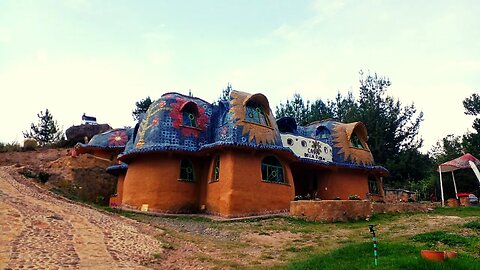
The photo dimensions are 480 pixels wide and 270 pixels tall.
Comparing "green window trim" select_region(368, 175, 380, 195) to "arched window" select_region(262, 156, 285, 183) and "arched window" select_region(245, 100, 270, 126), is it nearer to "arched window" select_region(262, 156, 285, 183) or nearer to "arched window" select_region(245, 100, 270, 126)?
"arched window" select_region(262, 156, 285, 183)

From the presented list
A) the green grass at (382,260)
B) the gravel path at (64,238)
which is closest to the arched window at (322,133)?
the gravel path at (64,238)

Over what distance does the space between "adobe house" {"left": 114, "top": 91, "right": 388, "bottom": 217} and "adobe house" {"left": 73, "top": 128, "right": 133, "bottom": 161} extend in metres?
8.53

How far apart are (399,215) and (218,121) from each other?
31.9 ft

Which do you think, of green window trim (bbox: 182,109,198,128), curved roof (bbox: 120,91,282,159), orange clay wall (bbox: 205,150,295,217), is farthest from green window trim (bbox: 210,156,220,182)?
green window trim (bbox: 182,109,198,128)

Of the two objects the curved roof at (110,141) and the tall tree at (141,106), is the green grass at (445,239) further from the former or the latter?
the tall tree at (141,106)

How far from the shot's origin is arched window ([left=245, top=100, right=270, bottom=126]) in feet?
65.1

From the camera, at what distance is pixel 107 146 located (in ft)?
96.1

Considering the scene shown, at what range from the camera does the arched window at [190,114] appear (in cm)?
2086

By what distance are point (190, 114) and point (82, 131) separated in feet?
74.8

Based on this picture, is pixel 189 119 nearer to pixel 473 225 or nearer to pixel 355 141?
pixel 355 141

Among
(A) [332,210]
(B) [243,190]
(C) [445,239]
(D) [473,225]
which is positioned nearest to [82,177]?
(B) [243,190]

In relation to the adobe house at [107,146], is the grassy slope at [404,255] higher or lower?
lower

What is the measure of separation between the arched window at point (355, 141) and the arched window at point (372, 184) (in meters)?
2.08

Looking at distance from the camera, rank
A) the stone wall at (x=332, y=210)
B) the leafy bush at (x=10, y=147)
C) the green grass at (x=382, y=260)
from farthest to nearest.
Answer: the leafy bush at (x=10, y=147)
the stone wall at (x=332, y=210)
the green grass at (x=382, y=260)
